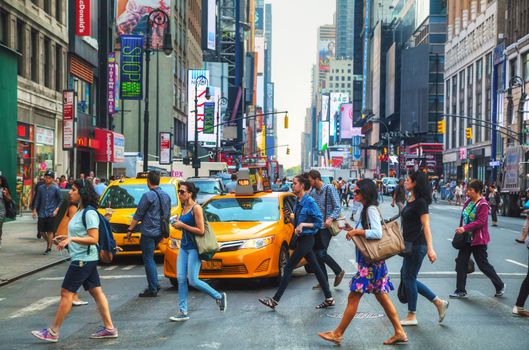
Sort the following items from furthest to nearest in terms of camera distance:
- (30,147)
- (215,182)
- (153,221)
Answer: (30,147) → (215,182) → (153,221)

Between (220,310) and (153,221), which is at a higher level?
(153,221)

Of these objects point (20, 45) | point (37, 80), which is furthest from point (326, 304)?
point (37, 80)

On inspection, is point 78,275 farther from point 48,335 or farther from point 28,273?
point 28,273

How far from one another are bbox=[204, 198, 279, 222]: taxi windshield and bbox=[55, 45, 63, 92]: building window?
2587cm

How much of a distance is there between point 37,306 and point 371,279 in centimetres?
545

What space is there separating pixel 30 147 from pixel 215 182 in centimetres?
945

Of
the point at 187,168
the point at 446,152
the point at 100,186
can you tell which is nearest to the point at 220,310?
the point at 100,186

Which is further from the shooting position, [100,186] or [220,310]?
[100,186]

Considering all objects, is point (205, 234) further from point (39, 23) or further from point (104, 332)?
point (39, 23)

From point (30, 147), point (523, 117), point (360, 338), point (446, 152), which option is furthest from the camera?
point (446, 152)

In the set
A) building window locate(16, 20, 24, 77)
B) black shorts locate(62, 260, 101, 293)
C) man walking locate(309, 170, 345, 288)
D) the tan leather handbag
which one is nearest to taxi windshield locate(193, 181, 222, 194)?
building window locate(16, 20, 24, 77)

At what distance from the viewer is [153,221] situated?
1170 centimetres

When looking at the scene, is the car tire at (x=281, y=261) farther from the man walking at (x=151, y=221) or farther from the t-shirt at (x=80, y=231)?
the t-shirt at (x=80, y=231)

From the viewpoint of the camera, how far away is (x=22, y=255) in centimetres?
1820
